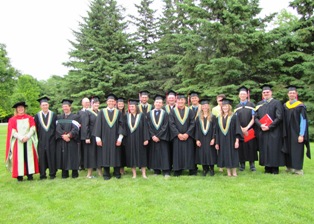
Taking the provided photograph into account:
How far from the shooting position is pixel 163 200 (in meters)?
5.25

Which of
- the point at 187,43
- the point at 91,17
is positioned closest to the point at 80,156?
the point at 187,43

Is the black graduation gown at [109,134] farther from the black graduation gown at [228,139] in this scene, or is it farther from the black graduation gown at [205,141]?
the black graduation gown at [228,139]

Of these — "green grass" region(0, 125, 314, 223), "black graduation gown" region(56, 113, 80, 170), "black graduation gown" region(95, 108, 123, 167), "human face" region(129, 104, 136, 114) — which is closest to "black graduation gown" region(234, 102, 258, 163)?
"green grass" region(0, 125, 314, 223)

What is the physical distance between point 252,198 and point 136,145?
301 centimetres

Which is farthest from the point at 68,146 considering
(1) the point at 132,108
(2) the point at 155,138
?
(2) the point at 155,138

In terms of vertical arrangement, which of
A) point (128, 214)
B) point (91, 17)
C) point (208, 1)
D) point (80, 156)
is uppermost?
point (91, 17)

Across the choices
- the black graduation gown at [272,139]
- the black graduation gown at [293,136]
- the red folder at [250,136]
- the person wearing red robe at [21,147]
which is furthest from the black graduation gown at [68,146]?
the black graduation gown at [293,136]

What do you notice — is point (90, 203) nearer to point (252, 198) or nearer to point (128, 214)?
point (128, 214)

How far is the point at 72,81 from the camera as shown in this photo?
2331 cm

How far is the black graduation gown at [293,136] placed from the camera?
711cm

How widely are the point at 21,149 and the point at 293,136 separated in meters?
6.60

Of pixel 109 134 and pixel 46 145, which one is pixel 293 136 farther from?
pixel 46 145

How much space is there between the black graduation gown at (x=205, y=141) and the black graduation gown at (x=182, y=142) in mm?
134

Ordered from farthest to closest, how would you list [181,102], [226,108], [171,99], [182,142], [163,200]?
[171,99] < [181,102] < [182,142] < [226,108] < [163,200]
